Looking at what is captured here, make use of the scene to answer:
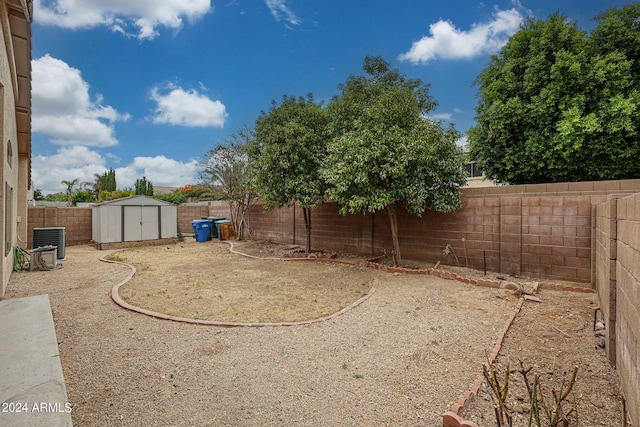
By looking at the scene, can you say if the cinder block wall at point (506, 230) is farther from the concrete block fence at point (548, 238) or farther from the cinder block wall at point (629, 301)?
the cinder block wall at point (629, 301)

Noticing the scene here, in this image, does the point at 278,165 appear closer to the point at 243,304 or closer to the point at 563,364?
the point at 243,304

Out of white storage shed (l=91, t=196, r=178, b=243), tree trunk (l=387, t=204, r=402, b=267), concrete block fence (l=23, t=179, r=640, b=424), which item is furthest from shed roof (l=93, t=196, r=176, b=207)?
tree trunk (l=387, t=204, r=402, b=267)

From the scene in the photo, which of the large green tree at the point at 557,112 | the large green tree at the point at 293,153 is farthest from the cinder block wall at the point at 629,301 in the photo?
the large green tree at the point at 557,112

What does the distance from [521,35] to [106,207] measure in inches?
669

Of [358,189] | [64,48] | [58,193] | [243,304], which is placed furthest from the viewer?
[58,193]

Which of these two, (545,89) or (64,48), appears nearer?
(545,89)

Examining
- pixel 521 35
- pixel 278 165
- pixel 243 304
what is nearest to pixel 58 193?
pixel 278 165

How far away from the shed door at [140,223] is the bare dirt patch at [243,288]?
3.49 metres

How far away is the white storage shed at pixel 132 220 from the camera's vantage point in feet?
40.8

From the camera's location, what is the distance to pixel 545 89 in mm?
9609

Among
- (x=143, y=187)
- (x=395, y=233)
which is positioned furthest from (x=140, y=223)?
(x=143, y=187)

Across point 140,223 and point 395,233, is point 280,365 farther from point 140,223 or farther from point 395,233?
point 140,223

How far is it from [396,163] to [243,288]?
4.26 metres

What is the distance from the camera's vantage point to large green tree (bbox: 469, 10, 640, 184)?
8922 millimetres
